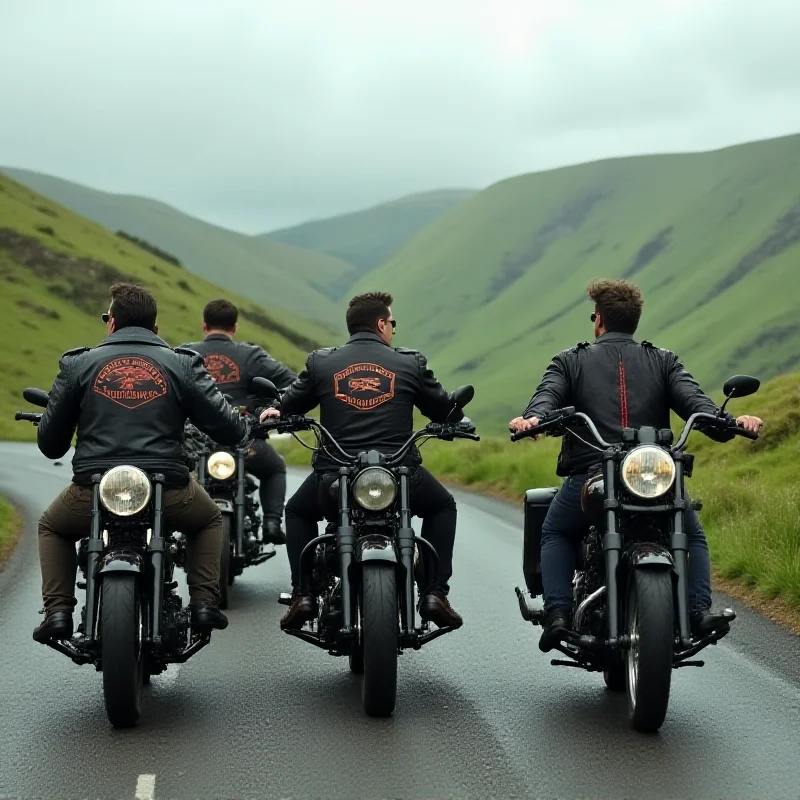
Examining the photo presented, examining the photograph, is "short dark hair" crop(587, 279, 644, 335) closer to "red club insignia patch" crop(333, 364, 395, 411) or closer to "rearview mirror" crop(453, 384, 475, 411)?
"rearview mirror" crop(453, 384, 475, 411)

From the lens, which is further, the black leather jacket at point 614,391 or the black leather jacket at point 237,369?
the black leather jacket at point 237,369

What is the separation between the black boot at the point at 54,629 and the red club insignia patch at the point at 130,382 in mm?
1085

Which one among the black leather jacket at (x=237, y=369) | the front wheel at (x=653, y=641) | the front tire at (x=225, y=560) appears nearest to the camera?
the front wheel at (x=653, y=641)

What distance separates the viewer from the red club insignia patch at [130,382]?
683cm

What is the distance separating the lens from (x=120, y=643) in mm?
6332

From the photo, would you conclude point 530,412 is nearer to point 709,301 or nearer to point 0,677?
point 0,677

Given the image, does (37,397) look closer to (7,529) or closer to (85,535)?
(85,535)

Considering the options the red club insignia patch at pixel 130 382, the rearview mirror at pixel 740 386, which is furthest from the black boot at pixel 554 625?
the red club insignia patch at pixel 130 382

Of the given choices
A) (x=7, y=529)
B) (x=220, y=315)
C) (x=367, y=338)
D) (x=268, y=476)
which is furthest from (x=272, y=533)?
(x=7, y=529)

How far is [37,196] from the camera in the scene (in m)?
113

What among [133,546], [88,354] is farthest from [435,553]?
[88,354]

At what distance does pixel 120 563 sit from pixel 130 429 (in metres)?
0.73

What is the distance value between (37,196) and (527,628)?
109m

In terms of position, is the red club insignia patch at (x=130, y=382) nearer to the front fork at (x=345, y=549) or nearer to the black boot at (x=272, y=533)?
the front fork at (x=345, y=549)
